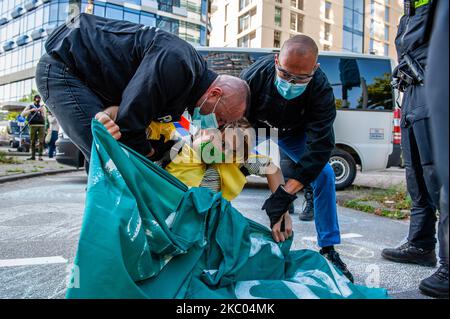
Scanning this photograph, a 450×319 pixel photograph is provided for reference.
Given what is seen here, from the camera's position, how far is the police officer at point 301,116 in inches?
87.1

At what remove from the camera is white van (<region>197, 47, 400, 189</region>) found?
6984 mm

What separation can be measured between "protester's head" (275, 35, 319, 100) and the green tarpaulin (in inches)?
32.6

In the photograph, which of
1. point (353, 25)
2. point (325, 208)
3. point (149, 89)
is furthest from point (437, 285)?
point (353, 25)

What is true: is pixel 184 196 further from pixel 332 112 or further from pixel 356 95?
pixel 356 95

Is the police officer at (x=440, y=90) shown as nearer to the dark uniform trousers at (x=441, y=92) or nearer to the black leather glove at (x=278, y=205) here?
the dark uniform trousers at (x=441, y=92)

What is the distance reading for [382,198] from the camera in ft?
20.0

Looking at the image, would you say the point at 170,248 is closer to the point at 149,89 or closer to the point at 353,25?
the point at 149,89

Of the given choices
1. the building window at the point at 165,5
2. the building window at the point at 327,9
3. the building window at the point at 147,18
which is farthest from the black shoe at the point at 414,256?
the building window at the point at 327,9

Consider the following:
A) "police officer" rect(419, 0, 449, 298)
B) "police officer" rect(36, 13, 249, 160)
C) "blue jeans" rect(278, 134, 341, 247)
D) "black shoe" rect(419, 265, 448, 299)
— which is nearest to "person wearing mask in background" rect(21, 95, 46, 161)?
"police officer" rect(36, 13, 249, 160)

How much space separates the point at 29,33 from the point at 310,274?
4146 centimetres

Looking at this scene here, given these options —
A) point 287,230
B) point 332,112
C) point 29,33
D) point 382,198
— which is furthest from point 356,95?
point 29,33

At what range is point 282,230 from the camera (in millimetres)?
2227

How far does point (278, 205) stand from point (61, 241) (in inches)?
72.1

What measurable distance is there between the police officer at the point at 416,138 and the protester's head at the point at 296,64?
0.72m
